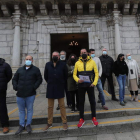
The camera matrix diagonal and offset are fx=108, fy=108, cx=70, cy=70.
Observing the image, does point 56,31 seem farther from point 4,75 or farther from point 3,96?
point 3,96

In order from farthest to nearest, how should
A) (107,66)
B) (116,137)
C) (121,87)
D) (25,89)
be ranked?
(107,66), (121,87), (25,89), (116,137)

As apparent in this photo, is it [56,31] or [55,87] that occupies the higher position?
[56,31]

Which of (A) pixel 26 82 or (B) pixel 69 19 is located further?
(B) pixel 69 19

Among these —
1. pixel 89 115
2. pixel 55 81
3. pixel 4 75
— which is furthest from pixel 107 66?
pixel 4 75

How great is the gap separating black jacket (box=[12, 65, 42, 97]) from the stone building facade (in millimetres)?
4015

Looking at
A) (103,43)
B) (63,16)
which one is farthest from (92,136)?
(63,16)

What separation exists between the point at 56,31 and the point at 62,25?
1.86 feet

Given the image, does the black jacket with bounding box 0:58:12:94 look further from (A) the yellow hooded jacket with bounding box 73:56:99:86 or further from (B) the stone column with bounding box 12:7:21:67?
(B) the stone column with bounding box 12:7:21:67

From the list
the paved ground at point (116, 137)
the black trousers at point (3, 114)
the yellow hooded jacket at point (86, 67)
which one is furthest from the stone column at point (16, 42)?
the paved ground at point (116, 137)

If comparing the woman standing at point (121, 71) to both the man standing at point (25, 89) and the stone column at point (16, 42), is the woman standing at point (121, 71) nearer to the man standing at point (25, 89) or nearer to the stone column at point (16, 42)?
the man standing at point (25, 89)

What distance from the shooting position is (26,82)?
280 cm

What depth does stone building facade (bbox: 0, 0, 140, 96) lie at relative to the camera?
6762 millimetres

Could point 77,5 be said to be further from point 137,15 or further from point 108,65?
point 108,65

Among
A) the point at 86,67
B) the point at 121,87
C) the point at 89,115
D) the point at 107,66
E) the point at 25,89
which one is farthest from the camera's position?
the point at 107,66
